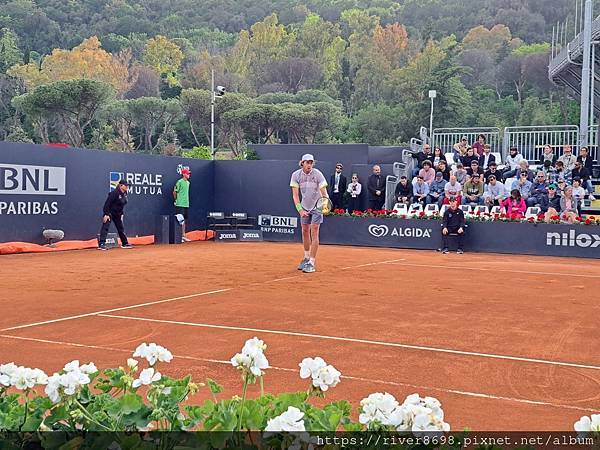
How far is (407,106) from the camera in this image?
208 ft

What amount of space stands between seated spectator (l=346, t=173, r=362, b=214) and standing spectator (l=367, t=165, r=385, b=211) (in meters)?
0.37

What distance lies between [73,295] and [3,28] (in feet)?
295

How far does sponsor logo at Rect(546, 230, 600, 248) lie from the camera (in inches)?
714

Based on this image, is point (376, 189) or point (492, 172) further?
point (376, 189)

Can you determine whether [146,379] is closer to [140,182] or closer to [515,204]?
[515,204]

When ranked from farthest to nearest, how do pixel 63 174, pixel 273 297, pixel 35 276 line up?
pixel 63 174, pixel 35 276, pixel 273 297

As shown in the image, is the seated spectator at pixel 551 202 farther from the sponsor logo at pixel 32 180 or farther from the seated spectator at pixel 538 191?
the sponsor logo at pixel 32 180

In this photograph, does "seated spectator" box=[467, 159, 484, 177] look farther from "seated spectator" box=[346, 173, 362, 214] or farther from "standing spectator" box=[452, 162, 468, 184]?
"seated spectator" box=[346, 173, 362, 214]

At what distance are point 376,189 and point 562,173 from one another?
5620mm

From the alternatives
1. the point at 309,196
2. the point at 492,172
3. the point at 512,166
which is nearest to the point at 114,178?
the point at 309,196

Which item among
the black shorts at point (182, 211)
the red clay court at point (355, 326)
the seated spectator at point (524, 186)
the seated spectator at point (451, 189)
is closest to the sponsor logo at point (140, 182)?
Result: the black shorts at point (182, 211)

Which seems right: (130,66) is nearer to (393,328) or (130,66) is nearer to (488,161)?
(488,161)

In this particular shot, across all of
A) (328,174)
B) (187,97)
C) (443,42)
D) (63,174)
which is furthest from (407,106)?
(63,174)

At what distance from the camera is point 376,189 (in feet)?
75.8
